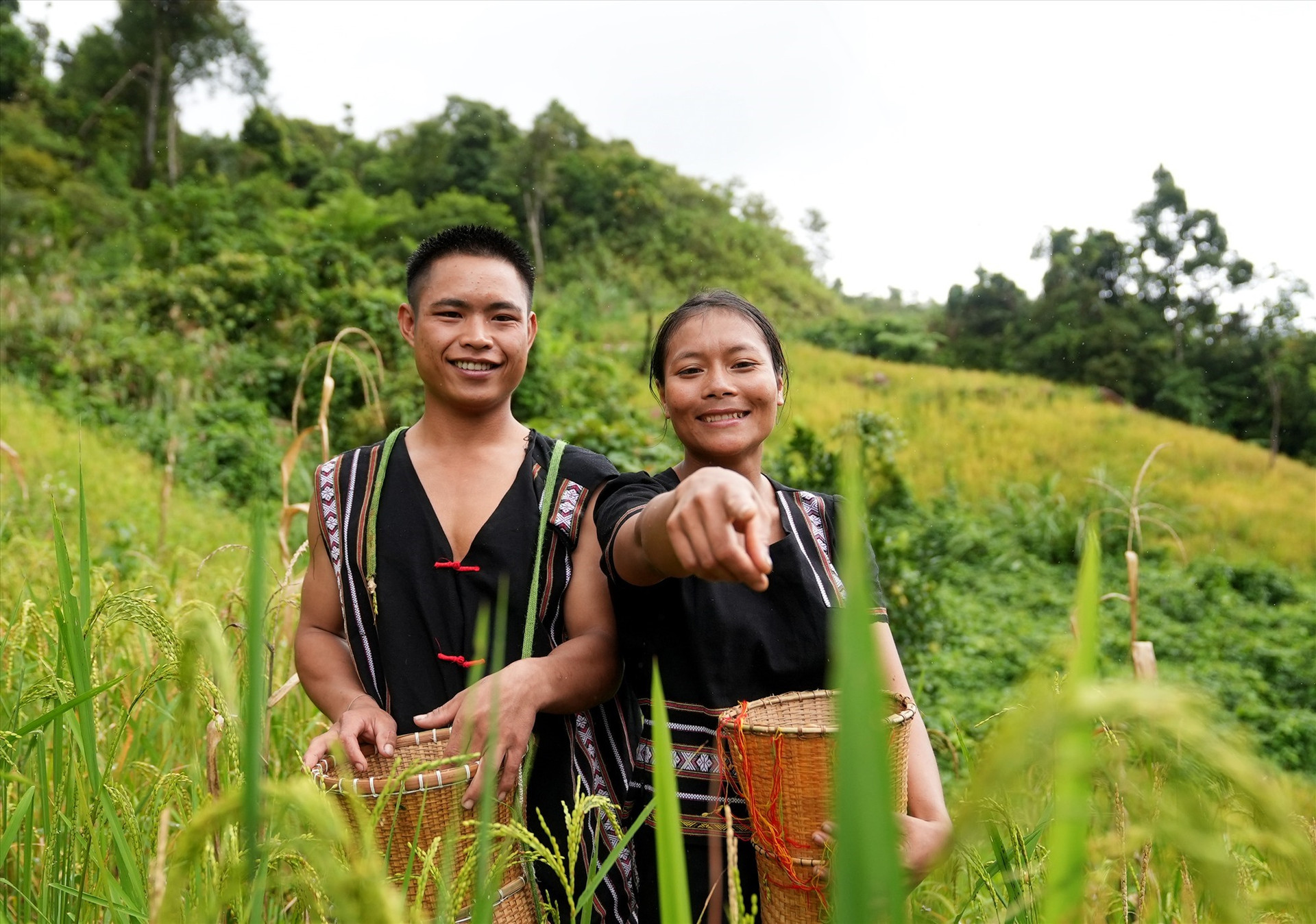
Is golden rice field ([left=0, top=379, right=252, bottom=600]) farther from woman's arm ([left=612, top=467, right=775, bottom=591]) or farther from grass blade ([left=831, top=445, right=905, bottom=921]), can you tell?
grass blade ([left=831, top=445, right=905, bottom=921])

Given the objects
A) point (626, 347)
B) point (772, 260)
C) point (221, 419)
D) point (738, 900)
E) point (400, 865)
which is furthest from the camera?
point (772, 260)

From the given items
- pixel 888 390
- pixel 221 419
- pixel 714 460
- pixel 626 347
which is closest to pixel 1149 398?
pixel 888 390

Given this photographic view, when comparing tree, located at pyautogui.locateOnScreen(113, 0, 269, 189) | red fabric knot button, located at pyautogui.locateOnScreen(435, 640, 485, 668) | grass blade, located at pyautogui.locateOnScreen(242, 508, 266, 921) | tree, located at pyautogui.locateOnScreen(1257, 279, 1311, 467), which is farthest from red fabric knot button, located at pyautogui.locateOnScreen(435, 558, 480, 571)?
tree, located at pyautogui.locateOnScreen(113, 0, 269, 189)

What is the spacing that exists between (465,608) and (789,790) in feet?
1.95

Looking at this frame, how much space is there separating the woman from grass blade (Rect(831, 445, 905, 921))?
926 mm

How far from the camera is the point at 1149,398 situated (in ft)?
56.6

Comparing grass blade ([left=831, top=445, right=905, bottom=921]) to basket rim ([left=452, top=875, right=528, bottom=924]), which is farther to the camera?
basket rim ([left=452, top=875, right=528, bottom=924])

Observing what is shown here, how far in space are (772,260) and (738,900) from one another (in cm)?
2359

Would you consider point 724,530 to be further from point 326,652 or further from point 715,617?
point 326,652

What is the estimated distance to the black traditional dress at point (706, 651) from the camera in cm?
125

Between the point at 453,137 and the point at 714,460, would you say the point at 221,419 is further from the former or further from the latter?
the point at 453,137

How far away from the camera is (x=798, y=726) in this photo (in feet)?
3.35

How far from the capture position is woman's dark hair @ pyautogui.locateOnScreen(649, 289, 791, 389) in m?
1.38

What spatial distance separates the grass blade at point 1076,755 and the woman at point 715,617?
907mm
